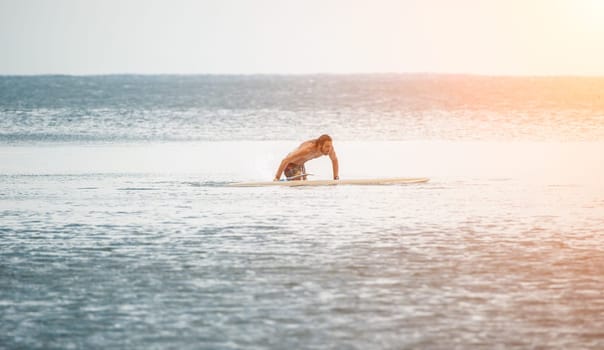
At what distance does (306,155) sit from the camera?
23.2 metres

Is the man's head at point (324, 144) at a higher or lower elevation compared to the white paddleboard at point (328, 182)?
higher

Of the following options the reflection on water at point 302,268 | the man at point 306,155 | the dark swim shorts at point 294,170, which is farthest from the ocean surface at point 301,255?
the dark swim shorts at point 294,170

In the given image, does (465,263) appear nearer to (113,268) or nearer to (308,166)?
(113,268)

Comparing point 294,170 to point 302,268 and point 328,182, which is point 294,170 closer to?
point 328,182

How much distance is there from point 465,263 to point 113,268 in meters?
4.31

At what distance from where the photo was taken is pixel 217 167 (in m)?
29.3

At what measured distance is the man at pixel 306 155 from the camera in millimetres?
22797

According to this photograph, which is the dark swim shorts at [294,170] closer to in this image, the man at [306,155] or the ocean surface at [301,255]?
the man at [306,155]

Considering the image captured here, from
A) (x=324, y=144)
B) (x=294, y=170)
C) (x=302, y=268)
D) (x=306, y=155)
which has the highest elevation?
→ (x=324, y=144)

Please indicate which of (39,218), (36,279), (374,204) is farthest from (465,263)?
(39,218)

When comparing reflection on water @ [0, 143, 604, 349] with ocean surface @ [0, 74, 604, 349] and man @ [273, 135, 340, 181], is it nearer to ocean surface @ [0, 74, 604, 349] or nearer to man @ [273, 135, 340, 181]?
ocean surface @ [0, 74, 604, 349]

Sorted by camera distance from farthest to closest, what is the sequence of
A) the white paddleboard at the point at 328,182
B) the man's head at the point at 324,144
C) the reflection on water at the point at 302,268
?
the white paddleboard at the point at 328,182 → the man's head at the point at 324,144 → the reflection on water at the point at 302,268

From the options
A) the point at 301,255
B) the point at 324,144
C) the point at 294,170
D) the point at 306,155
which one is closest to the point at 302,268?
the point at 301,255

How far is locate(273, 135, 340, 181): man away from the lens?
22.8m
